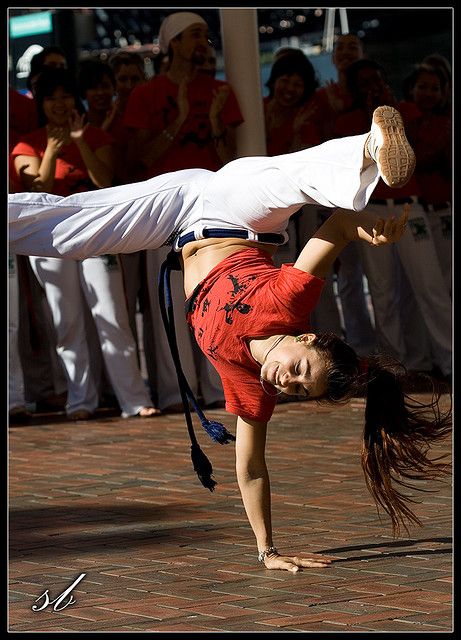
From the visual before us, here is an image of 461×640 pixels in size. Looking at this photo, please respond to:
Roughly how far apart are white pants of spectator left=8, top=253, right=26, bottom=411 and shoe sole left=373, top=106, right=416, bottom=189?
5.03 metres

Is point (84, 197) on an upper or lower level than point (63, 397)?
upper

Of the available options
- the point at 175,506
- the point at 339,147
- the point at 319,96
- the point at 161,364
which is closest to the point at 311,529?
the point at 175,506

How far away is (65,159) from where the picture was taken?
863cm

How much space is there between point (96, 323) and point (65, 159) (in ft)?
3.70

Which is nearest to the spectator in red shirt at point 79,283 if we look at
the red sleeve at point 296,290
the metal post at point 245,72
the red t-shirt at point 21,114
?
the red t-shirt at point 21,114

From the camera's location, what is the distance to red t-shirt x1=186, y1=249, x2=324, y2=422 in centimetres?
480

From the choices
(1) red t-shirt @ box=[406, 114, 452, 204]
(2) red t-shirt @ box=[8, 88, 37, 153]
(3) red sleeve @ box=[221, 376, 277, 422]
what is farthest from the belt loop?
(1) red t-shirt @ box=[406, 114, 452, 204]

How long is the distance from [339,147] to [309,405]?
192 inches

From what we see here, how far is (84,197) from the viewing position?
18.0 feet

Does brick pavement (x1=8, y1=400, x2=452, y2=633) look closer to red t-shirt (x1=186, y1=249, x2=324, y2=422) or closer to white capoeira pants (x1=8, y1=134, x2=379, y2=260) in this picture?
red t-shirt (x1=186, y1=249, x2=324, y2=422)

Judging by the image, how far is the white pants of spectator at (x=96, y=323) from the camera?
8.86 metres

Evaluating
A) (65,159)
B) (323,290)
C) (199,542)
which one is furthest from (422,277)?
(199,542)

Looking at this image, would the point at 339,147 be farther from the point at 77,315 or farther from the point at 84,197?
the point at 77,315

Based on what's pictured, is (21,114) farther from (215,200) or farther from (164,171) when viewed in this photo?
(215,200)
